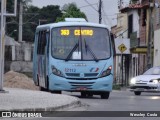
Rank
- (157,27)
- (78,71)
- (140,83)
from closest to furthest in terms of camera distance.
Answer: (78,71)
(140,83)
(157,27)

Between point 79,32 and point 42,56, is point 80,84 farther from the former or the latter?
point 42,56

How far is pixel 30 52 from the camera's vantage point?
93.2 metres

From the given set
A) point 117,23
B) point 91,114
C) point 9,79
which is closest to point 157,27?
point 9,79

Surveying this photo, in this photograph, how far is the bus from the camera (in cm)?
2744

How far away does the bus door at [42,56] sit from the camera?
2899cm

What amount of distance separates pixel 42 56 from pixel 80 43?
2.91 meters

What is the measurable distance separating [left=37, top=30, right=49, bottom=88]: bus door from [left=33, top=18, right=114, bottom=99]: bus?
16cm

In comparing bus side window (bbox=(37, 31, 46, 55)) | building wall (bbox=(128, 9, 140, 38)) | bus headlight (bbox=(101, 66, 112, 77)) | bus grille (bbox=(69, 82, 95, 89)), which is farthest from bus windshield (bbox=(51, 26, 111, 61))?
building wall (bbox=(128, 9, 140, 38))

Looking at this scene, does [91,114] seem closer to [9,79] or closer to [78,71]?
[78,71]

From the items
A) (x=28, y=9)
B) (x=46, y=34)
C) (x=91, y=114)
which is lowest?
(x=91, y=114)

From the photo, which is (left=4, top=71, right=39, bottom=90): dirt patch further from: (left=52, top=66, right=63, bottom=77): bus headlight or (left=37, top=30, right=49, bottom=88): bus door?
(left=52, top=66, right=63, bottom=77): bus headlight

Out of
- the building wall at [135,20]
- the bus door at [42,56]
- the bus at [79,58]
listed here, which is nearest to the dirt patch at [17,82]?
the bus door at [42,56]

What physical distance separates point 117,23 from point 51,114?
63.8 m

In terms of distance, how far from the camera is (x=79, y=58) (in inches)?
1089
